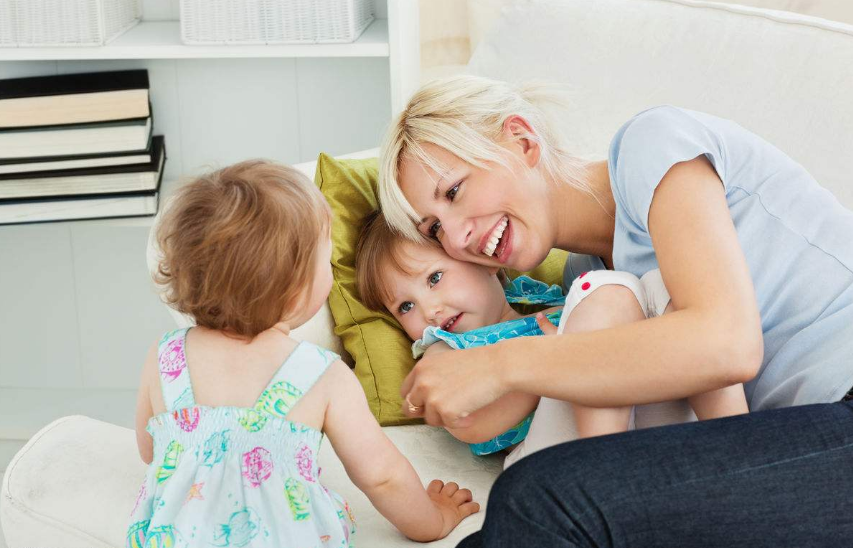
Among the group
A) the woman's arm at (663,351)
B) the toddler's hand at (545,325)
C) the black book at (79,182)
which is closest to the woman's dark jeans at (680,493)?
the woman's arm at (663,351)

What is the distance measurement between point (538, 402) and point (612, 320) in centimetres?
18

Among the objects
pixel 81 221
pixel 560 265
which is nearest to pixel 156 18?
pixel 81 221

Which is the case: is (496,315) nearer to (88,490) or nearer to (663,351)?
(663,351)

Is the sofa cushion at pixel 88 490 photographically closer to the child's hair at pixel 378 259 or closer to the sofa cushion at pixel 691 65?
the child's hair at pixel 378 259

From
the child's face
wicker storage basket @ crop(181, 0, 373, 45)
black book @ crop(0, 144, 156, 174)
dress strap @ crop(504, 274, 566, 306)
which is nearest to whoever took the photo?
the child's face

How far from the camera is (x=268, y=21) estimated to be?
185 centimetres

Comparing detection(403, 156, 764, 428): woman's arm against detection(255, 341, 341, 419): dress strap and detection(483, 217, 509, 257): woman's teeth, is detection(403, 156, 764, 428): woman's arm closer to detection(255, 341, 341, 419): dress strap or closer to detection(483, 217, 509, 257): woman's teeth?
detection(255, 341, 341, 419): dress strap

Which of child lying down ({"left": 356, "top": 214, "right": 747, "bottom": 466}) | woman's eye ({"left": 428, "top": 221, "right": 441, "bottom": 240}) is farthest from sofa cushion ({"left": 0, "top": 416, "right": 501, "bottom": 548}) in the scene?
woman's eye ({"left": 428, "top": 221, "right": 441, "bottom": 240})

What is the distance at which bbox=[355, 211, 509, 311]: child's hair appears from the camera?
1413 millimetres

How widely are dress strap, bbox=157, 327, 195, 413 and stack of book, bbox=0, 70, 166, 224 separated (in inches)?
41.1

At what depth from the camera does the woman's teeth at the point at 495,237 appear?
4.36ft

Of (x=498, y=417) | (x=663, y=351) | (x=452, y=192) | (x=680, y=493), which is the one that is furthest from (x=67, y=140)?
(x=680, y=493)

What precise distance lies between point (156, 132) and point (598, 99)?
116 cm

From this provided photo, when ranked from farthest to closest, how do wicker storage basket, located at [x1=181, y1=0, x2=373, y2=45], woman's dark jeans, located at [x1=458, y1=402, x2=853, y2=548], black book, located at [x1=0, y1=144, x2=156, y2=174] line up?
black book, located at [x1=0, y1=144, x2=156, y2=174]
wicker storage basket, located at [x1=181, y1=0, x2=373, y2=45]
woman's dark jeans, located at [x1=458, y1=402, x2=853, y2=548]
